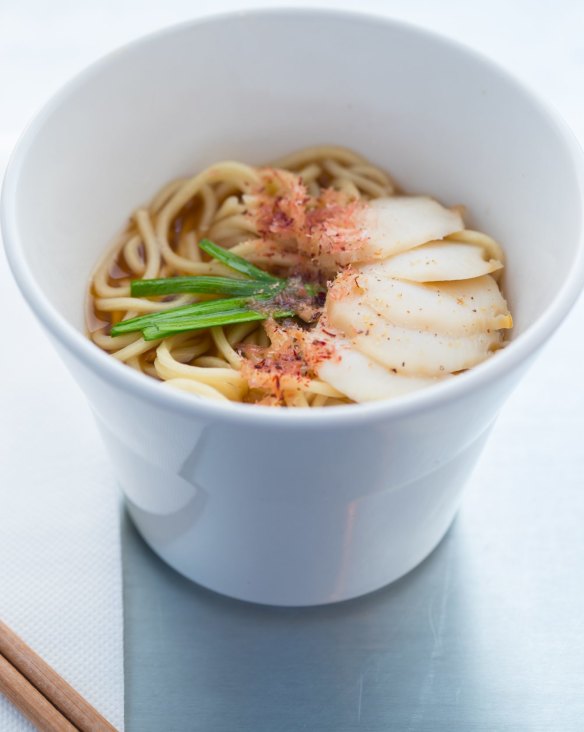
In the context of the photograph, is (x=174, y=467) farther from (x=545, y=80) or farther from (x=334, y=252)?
(x=545, y=80)

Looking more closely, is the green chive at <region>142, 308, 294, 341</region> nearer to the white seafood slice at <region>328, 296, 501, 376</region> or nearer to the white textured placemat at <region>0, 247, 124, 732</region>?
the white seafood slice at <region>328, 296, 501, 376</region>

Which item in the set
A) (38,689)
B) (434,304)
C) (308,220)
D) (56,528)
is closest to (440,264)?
(434,304)

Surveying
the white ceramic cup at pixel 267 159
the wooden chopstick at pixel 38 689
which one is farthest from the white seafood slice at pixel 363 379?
the wooden chopstick at pixel 38 689

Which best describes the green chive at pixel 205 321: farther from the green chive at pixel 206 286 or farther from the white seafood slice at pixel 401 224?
the white seafood slice at pixel 401 224

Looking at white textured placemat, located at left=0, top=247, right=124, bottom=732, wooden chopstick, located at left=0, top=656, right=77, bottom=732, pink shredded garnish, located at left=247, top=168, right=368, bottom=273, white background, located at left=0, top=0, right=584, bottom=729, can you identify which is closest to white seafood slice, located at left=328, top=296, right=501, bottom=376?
pink shredded garnish, located at left=247, top=168, right=368, bottom=273

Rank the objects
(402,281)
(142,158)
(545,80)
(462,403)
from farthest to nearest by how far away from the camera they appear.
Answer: (545,80)
(142,158)
(402,281)
(462,403)

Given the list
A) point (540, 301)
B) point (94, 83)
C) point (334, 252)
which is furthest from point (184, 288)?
point (540, 301)

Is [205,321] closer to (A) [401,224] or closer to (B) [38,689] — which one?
(A) [401,224]
